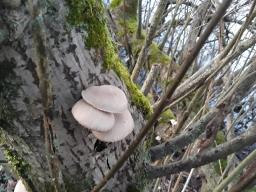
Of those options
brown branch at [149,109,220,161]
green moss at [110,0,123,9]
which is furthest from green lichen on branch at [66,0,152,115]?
green moss at [110,0,123,9]

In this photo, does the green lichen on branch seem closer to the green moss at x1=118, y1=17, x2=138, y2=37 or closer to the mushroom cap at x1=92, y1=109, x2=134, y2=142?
the mushroom cap at x1=92, y1=109, x2=134, y2=142

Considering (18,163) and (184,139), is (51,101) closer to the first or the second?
(18,163)

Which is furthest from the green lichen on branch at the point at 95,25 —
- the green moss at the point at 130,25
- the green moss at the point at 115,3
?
the green moss at the point at 115,3

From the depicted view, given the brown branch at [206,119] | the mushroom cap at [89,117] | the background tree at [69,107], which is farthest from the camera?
the brown branch at [206,119]

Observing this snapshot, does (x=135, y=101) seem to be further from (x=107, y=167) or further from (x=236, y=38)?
(x=236, y=38)

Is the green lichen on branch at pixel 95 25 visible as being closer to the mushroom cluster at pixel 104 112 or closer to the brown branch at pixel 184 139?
the mushroom cluster at pixel 104 112
